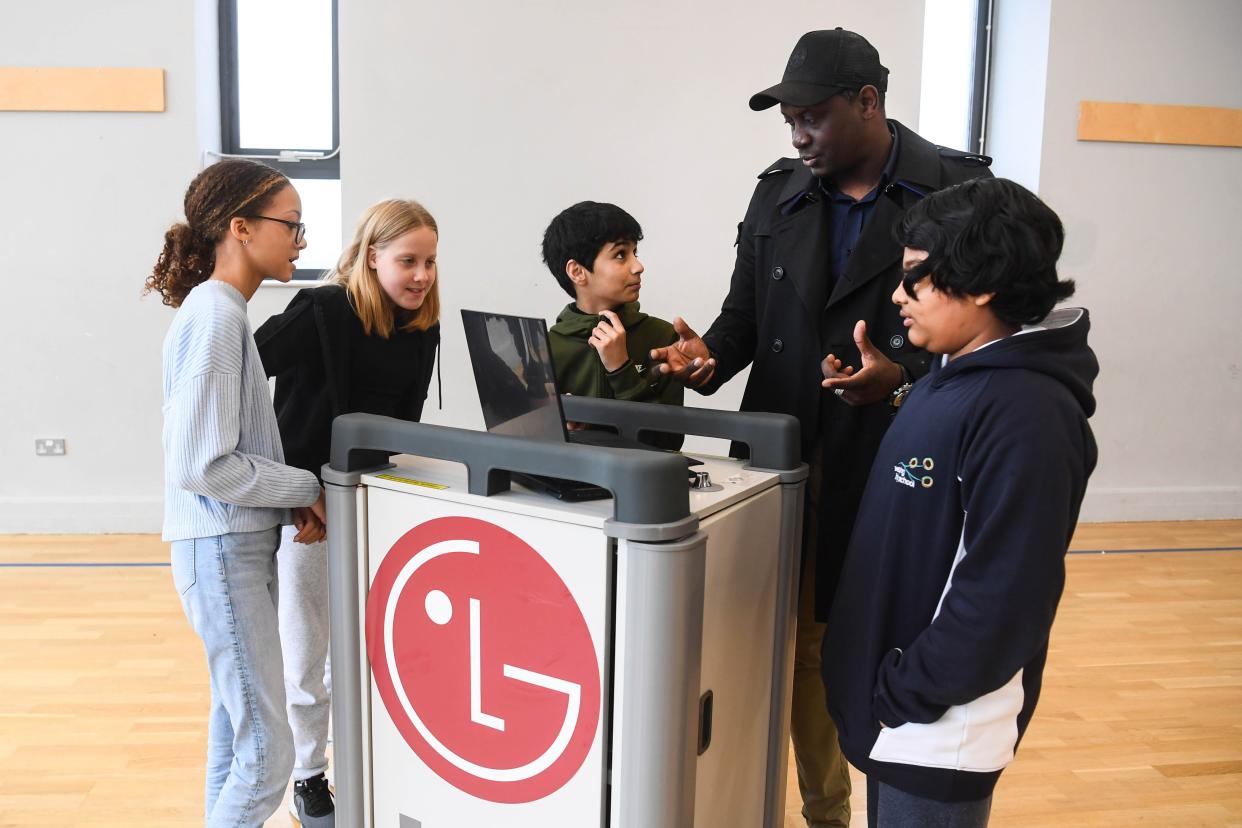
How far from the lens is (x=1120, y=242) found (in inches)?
165

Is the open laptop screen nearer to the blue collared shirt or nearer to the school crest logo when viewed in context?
the school crest logo

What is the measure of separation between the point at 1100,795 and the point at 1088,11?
11.2 ft

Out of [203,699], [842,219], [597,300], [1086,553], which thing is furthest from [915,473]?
[1086,553]

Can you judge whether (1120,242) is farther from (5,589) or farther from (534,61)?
(5,589)

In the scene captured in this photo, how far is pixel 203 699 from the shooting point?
2434 mm

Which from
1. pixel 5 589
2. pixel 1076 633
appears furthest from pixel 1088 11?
pixel 5 589

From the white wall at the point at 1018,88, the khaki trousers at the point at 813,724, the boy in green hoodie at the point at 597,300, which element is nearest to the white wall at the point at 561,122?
the white wall at the point at 1018,88

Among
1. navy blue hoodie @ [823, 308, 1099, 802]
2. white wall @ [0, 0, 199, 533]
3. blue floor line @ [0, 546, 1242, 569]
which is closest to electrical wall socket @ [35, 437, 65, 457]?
white wall @ [0, 0, 199, 533]

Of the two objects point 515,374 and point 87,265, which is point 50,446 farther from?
point 515,374

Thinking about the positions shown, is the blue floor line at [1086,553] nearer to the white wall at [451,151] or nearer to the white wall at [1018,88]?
the white wall at [451,151]

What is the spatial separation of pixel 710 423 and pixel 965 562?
0.44 metres

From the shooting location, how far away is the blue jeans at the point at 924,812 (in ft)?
3.68

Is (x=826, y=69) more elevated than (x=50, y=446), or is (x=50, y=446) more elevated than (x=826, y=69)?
(x=826, y=69)

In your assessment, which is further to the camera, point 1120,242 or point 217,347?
point 1120,242
